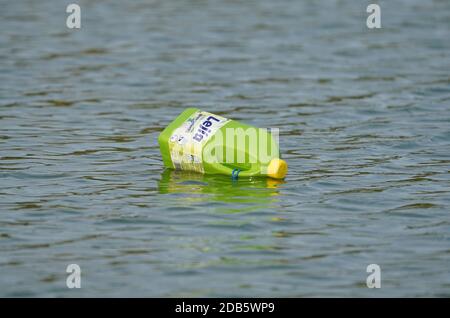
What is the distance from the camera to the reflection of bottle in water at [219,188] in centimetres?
846

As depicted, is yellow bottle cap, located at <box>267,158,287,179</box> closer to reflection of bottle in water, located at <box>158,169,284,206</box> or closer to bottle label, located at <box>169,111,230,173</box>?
reflection of bottle in water, located at <box>158,169,284,206</box>

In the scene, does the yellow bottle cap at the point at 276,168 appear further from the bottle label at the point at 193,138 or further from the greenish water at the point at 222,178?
the bottle label at the point at 193,138

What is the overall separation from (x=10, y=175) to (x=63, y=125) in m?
2.34

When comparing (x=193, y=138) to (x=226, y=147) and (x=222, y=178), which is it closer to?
(x=226, y=147)

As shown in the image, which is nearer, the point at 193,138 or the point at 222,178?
the point at 193,138

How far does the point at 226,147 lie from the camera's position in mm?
8695

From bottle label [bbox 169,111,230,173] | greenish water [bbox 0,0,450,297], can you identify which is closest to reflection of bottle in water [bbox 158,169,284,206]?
greenish water [bbox 0,0,450,297]

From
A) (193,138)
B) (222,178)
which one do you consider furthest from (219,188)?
(193,138)

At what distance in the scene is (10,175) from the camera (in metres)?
9.48

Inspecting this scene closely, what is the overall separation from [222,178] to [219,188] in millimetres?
242

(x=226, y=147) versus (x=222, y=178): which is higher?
(x=226, y=147)
